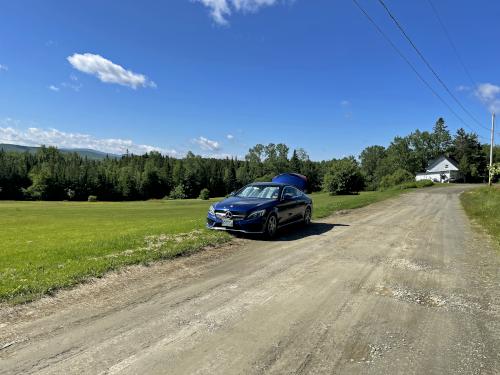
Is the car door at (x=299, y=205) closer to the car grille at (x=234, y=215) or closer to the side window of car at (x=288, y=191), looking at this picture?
the side window of car at (x=288, y=191)

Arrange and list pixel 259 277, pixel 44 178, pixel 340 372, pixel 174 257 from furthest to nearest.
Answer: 1. pixel 44 178
2. pixel 174 257
3. pixel 259 277
4. pixel 340 372

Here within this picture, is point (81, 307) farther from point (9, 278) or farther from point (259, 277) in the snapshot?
point (259, 277)

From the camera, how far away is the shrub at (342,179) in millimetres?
50844

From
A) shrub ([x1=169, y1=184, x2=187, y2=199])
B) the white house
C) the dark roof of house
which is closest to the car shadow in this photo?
the white house

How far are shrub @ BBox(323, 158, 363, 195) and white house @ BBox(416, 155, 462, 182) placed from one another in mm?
51749

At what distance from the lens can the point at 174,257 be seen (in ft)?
25.7

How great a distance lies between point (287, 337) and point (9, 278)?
481 cm

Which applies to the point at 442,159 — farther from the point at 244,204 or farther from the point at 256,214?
the point at 256,214

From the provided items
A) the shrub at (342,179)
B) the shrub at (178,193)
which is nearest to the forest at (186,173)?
the shrub at (178,193)

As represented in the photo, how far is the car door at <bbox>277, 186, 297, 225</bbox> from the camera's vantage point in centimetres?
1131

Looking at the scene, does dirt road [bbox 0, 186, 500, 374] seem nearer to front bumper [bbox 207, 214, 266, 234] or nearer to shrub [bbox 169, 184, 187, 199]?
front bumper [bbox 207, 214, 266, 234]

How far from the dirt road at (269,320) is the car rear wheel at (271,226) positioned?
243cm

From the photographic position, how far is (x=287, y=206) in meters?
11.7

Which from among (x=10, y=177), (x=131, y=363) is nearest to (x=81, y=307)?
(x=131, y=363)
